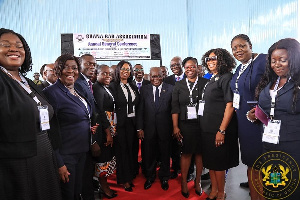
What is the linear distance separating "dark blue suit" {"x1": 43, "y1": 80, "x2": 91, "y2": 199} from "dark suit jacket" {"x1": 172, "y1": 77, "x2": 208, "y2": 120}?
1.32 m

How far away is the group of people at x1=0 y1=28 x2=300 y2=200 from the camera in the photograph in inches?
55.4

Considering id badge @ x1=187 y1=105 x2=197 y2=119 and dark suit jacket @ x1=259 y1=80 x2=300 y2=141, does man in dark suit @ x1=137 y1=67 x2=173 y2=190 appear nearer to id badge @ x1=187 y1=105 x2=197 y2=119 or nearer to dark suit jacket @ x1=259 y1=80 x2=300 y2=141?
id badge @ x1=187 y1=105 x2=197 y2=119

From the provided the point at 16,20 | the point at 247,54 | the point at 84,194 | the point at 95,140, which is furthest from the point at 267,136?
the point at 16,20

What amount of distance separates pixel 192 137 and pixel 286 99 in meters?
1.36

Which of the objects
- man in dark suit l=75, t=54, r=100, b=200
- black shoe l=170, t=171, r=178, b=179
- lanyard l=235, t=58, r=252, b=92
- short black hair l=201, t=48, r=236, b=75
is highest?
Answer: short black hair l=201, t=48, r=236, b=75

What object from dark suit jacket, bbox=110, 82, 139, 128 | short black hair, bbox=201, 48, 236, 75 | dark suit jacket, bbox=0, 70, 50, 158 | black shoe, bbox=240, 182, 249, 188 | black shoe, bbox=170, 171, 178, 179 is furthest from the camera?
black shoe, bbox=170, 171, 178, 179

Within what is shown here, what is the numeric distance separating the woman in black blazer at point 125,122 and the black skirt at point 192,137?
75 cm

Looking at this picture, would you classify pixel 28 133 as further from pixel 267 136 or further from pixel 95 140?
pixel 267 136

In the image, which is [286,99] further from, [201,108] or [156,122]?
[156,122]

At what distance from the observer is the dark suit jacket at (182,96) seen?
2924mm

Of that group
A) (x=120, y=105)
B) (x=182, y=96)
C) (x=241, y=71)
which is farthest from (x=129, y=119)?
(x=241, y=71)

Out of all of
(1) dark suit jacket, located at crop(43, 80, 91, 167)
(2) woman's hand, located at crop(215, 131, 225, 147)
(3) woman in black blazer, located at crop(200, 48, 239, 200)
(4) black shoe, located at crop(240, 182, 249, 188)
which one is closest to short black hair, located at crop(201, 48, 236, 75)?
(3) woman in black blazer, located at crop(200, 48, 239, 200)

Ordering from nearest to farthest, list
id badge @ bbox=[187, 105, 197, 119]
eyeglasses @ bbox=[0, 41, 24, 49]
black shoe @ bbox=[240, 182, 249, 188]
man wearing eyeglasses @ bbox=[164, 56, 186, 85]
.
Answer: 1. eyeglasses @ bbox=[0, 41, 24, 49]
2. id badge @ bbox=[187, 105, 197, 119]
3. black shoe @ bbox=[240, 182, 249, 188]
4. man wearing eyeglasses @ bbox=[164, 56, 186, 85]

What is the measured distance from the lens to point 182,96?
9.75 feet
